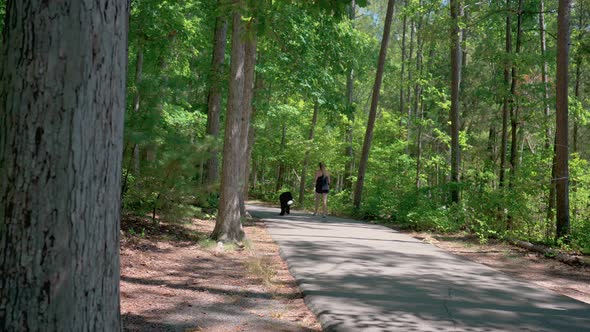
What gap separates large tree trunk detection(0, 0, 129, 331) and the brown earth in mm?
2388

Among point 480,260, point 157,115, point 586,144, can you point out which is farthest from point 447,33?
point 586,144

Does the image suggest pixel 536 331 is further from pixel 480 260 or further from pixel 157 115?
pixel 157 115

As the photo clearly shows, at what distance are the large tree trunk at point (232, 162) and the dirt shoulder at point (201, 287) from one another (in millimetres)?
446

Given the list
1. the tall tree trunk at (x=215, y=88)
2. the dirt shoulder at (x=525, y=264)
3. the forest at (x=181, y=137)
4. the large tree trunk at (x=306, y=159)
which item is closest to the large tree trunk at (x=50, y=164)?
the forest at (x=181, y=137)

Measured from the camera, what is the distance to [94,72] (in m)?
2.52

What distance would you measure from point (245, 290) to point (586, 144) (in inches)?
1418

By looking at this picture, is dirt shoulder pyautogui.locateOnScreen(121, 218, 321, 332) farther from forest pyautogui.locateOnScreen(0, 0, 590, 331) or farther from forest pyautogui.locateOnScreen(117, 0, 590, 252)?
forest pyautogui.locateOnScreen(117, 0, 590, 252)

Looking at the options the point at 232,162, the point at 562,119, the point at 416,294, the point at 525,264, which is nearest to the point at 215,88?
the point at 232,162

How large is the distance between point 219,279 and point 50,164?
530 centimetres

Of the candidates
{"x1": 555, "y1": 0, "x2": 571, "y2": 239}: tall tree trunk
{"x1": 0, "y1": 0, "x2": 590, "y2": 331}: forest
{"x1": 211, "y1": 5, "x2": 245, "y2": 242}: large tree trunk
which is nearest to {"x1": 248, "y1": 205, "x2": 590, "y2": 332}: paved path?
{"x1": 211, "y1": 5, "x2": 245, "y2": 242}: large tree trunk

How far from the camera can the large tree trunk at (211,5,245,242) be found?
10.4m

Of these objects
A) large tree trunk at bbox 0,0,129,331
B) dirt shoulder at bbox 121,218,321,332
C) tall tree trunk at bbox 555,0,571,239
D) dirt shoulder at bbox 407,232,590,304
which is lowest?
dirt shoulder at bbox 121,218,321,332

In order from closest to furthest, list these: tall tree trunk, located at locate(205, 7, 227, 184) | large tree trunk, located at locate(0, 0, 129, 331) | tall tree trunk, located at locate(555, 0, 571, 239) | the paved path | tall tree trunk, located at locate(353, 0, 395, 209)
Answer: large tree trunk, located at locate(0, 0, 129, 331) < the paved path < tall tree trunk, located at locate(555, 0, 571, 239) < tall tree trunk, located at locate(205, 7, 227, 184) < tall tree trunk, located at locate(353, 0, 395, 209)

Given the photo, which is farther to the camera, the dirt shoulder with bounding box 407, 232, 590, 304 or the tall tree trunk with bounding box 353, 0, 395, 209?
the tall tree trunk with bounding box 353, 0, 395, 209
